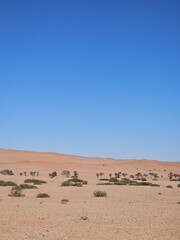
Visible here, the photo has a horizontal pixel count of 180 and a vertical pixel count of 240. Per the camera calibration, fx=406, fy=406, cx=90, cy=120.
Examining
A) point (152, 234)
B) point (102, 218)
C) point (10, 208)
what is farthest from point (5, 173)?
point (152, 234)

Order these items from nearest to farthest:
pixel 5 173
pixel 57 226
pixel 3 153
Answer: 1. pixel 57 226
2. pixel 5 173
3. pixel 3 153

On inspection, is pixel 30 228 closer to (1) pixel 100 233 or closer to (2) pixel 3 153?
(1) pixel 100 233

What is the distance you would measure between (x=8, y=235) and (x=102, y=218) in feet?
16.2

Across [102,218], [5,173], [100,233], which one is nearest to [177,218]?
[102,218]

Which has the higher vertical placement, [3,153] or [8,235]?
[3,153]

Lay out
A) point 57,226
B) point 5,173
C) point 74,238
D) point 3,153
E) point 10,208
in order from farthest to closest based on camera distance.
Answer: point 3,153 < point 5,173 < point 10,208 < point 57,226 < point 74,238

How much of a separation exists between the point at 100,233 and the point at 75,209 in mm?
6411

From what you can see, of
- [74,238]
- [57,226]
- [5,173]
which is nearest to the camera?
[74,238]

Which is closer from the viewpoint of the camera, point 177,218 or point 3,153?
point 177,218

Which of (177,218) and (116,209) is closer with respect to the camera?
(177,218)

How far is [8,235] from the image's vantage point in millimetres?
12672

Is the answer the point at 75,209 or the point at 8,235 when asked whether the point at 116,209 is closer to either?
the point at 75,209

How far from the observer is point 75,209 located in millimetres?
19531

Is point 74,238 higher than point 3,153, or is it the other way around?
point 3,153
